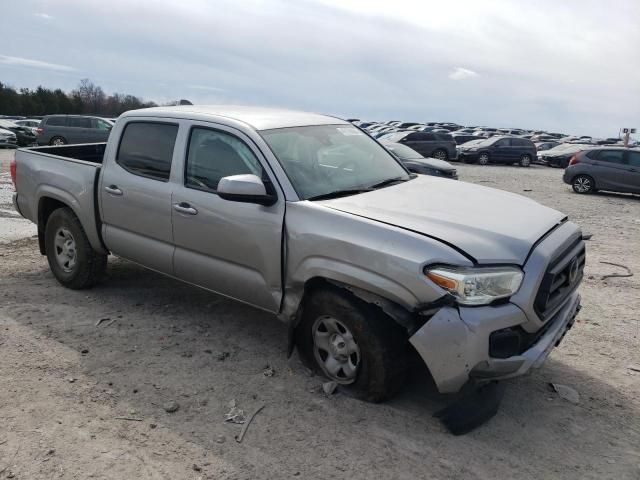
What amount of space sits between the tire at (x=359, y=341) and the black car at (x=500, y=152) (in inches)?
981

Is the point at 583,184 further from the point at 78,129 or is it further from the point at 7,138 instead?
the point at 7,138

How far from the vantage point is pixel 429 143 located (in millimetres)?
25453

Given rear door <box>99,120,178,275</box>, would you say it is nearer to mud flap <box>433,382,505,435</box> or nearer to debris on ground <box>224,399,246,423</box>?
debris on ground <box>224,399,246,423</box>

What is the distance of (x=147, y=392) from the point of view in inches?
148

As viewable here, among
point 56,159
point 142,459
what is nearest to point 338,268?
point 142,459

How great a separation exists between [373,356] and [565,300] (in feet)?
4.47

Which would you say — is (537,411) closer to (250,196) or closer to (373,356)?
(373,356)

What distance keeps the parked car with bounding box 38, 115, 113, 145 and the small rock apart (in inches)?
843

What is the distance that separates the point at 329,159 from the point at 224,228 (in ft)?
3.17

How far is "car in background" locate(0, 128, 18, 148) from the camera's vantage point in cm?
2377

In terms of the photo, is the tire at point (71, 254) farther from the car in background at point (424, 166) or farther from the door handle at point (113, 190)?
the car in background at point (424, 166)

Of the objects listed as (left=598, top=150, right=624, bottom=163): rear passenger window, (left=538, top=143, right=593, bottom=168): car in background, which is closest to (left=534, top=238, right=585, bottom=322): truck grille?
(left=598, top=150, right=624, bottom=163): rear passenger window

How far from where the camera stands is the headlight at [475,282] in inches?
121

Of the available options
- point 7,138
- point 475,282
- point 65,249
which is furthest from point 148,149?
point 7,138
